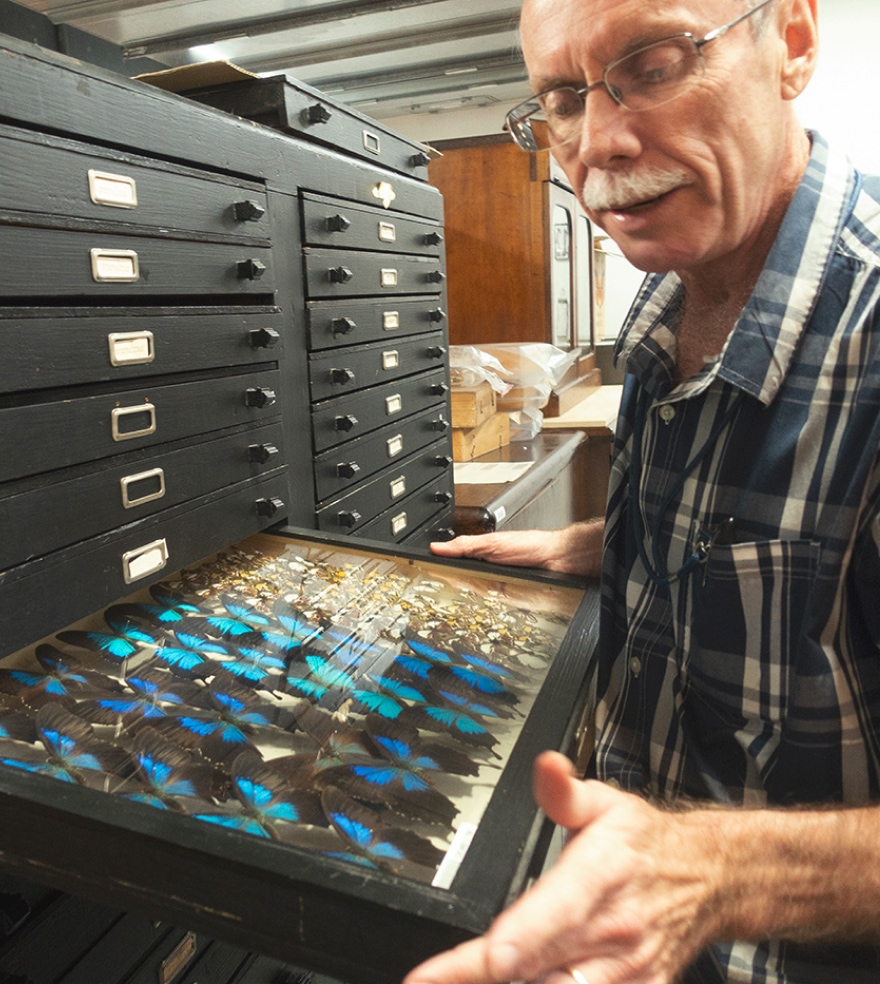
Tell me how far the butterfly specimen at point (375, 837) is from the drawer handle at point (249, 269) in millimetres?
864

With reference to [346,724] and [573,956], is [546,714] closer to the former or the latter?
[346,724]

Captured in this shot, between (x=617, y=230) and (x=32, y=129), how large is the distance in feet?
2.32

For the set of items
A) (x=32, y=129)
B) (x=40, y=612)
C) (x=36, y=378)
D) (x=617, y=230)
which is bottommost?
(x=40, y=612)

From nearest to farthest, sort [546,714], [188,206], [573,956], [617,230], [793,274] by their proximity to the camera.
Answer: [573,956]
[546,714]
[793,274]
[617,230]
[188,206]

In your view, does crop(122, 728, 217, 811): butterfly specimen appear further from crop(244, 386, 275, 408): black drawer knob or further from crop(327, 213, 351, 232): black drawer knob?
crop(327, 213, 351, 232): black drawer knob

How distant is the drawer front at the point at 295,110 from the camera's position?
149 cm

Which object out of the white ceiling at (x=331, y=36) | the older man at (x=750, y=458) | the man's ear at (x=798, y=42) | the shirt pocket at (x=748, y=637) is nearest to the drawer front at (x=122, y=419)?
the older man at (x=750, y=458)

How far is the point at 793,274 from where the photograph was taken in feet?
3.16

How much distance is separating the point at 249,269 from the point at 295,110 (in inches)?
15.5

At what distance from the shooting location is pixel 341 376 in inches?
65.2

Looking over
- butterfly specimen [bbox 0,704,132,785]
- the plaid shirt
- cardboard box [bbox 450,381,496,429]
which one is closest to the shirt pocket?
the plaid shirt

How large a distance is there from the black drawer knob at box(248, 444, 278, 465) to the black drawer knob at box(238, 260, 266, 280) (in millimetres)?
271

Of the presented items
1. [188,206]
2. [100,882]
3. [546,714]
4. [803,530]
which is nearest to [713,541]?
[803,530]

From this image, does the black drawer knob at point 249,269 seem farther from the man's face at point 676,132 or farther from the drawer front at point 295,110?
the man's face at point 676,132
